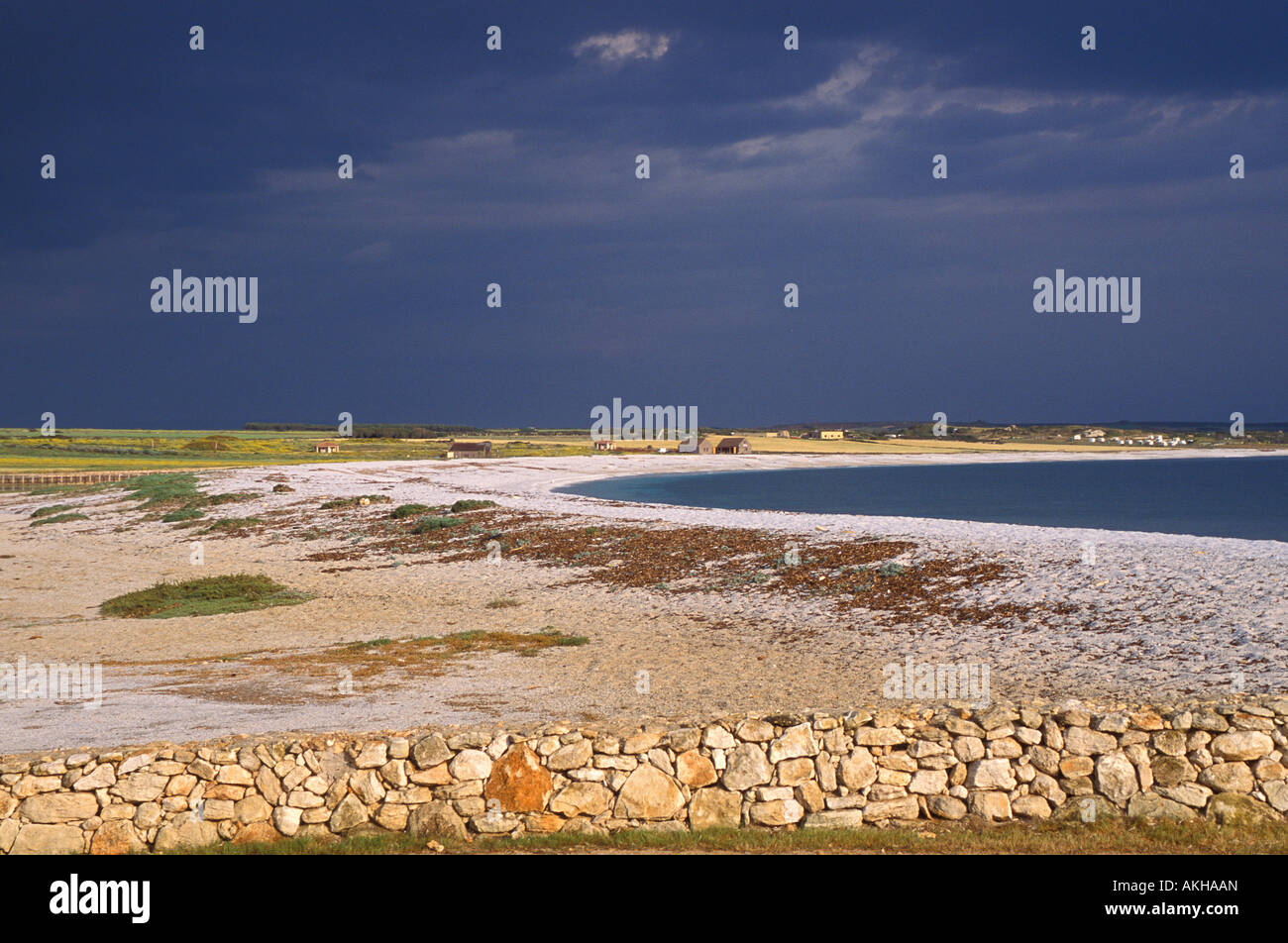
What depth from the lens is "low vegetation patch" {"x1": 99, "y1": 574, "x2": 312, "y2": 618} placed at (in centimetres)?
2300

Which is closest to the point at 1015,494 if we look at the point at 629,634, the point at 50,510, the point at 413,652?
the point at 50,510

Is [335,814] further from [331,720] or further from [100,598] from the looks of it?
[100,598]

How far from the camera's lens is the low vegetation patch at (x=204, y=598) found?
23000 mm

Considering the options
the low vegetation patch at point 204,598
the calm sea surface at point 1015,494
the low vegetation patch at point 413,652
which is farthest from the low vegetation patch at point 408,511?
the calm sea surface at point 1015,494

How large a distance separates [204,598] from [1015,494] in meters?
68.8

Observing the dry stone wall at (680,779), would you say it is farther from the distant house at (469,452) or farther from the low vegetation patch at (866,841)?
the distant house at (469,452)

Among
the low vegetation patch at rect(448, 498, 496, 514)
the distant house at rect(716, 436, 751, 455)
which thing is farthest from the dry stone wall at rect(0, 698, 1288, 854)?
the distant house at rect(716, 436, 751, 455)

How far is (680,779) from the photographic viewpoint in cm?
874

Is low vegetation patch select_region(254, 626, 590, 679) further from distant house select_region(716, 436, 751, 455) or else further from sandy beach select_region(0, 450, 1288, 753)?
distant house select_region(716, 436, 751, 455)

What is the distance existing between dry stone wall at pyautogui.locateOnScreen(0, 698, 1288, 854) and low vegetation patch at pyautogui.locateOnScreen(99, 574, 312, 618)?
49.4 feet

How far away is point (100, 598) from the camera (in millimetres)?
25797

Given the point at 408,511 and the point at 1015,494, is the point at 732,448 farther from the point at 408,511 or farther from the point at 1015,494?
the point at 408,511
